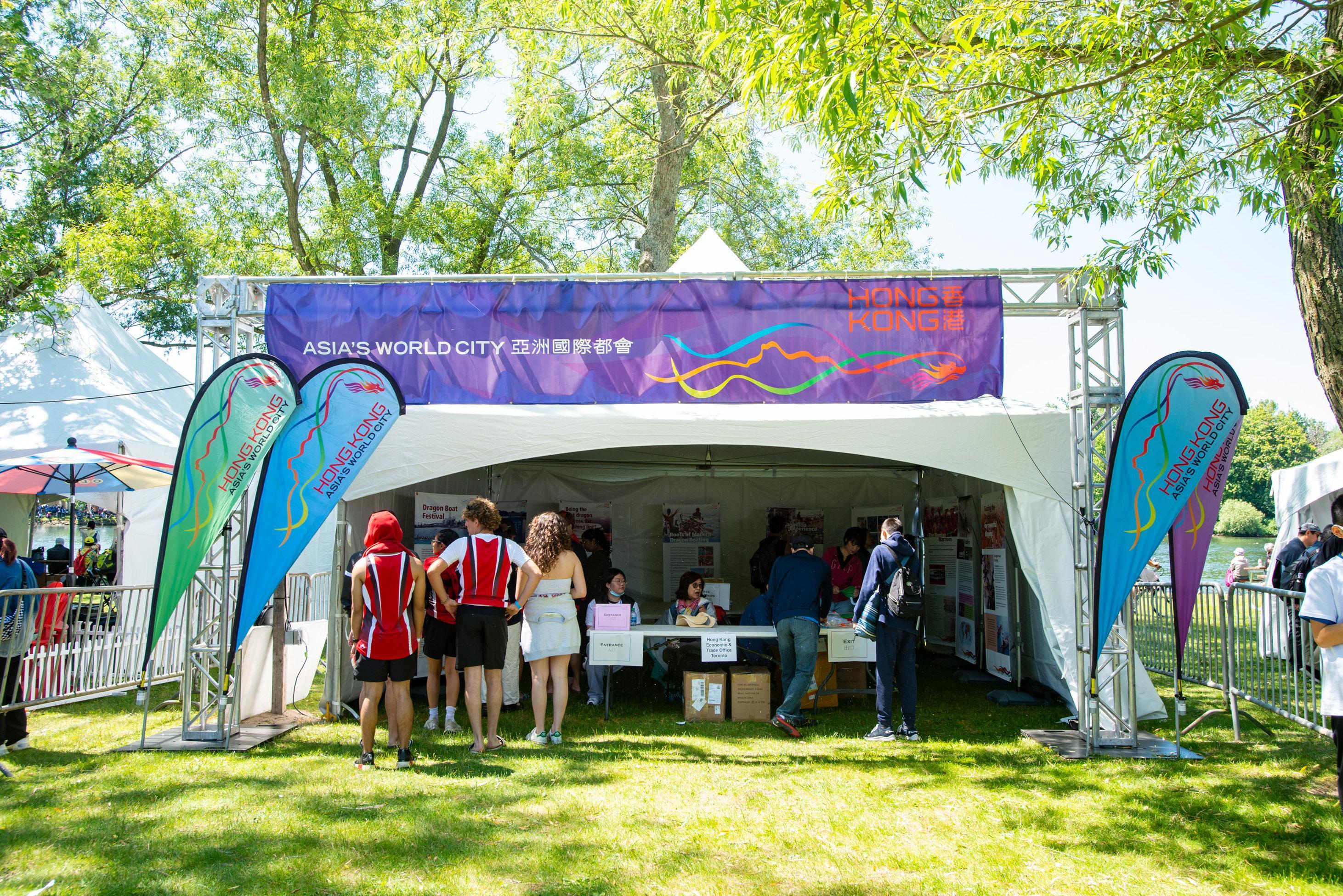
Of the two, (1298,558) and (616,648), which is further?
(1298,558)

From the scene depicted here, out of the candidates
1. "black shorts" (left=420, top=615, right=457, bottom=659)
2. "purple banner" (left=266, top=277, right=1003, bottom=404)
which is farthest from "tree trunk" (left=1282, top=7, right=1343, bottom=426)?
"black shorts" (left=420, top=615, right=457, bottom=659)

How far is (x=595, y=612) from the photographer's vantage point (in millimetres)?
6391

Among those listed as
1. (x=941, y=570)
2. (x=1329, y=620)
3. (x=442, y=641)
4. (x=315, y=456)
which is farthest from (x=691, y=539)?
(x=1329, y=620)

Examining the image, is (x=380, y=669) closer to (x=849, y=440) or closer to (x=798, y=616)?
(x=798, y=616)

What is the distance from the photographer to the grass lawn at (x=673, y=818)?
135 inches

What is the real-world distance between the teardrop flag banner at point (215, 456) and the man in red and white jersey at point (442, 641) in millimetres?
1225

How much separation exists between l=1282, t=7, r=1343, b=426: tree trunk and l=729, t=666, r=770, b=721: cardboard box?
4228mm

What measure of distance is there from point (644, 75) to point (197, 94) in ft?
24.4

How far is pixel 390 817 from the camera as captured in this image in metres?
4.11

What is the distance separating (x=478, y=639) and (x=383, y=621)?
626 millimetres

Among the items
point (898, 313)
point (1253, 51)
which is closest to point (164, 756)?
point (898, 313)

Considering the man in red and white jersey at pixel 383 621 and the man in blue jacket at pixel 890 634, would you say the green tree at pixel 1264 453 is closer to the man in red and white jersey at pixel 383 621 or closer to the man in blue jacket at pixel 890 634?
the man in blue jacket at pixel 890 634

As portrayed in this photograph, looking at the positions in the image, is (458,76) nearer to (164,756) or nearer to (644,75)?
(644,75)

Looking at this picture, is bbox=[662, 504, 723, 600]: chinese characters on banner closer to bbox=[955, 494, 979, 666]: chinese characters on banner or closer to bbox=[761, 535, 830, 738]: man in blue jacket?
bbox=[955, 494, 979, 666]: chinese characters on banner
